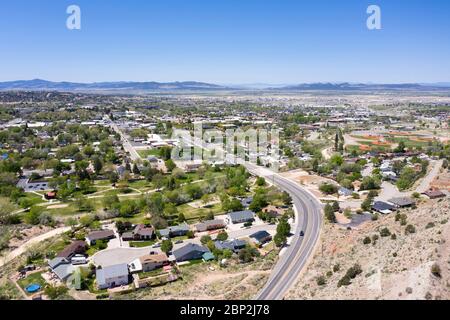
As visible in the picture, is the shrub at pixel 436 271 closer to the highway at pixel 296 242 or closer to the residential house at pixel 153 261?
the highway at pixel 296 242

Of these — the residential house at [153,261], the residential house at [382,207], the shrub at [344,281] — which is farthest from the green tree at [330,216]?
the residential house at [153,261]

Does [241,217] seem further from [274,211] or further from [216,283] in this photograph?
[216,283]

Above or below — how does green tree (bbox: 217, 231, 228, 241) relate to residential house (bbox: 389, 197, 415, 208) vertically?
below

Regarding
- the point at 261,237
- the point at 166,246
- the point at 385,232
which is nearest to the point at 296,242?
the point at 261,237

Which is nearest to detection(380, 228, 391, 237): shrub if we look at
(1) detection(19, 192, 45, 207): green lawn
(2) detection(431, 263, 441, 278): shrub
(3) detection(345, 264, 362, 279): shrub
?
(3) detection(345, 264, 362, 279): shrub

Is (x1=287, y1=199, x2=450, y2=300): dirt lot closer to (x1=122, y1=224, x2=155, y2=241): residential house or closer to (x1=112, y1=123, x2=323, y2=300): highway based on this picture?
(x1=112, y1=123, x2=323, y2=300): highway

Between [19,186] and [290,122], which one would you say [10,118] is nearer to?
[19,186]

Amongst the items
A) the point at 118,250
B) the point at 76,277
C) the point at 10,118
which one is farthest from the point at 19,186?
the point at 10,118

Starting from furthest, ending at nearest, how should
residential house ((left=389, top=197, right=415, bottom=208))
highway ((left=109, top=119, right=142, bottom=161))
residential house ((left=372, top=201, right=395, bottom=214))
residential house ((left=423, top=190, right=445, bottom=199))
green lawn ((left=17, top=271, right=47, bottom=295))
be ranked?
highway ((left=109, top=119, right=142, bottom=161)), residential house ((left=423, top=190, right=445, bottom=199)), residential house ((left=389, top=197, right=415, bottom=208)), residential house ((left=372, top=201, right=395, bottom=214)), green lawn ((left=17, top=271, right=47, bottom=295))
